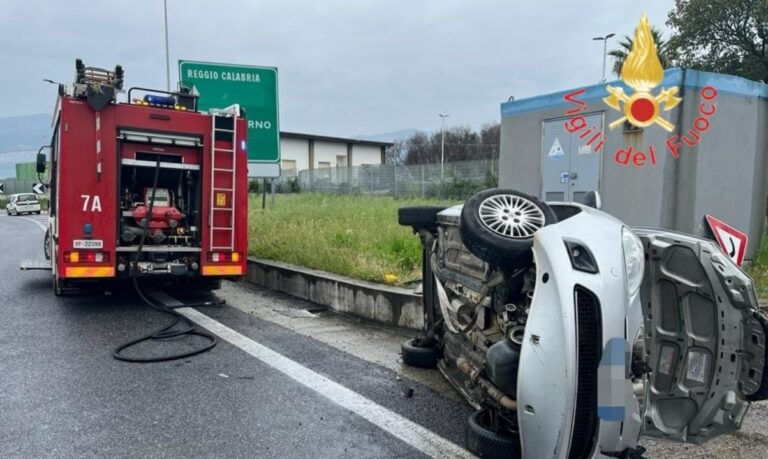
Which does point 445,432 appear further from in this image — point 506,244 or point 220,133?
point 220,133

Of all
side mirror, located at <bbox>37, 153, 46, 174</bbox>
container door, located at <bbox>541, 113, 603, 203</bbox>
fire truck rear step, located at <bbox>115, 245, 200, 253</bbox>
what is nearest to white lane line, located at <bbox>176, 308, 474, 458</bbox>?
fire truck rear step, located at <bbox>115, 245, 200, 253</bbox>

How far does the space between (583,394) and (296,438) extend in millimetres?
1824

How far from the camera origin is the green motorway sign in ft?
38.2

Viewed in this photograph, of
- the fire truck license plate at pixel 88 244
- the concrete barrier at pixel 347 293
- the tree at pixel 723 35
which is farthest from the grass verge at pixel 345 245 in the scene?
the tree at pixel 723 35

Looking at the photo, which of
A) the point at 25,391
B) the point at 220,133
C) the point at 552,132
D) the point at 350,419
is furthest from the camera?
the point at 552,132

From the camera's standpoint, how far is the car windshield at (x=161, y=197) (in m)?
7.79

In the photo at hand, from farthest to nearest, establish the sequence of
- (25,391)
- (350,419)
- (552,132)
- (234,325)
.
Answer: (552,132) → (234,325) → (25,391) → (350,419)

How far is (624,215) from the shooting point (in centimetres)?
827

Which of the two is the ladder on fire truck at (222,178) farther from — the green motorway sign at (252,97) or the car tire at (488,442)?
the car tire at (488,442)

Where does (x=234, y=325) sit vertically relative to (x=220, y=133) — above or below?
below

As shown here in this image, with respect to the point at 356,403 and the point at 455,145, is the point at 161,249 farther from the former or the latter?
the point at 455,145

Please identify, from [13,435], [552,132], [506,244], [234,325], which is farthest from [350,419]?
[552,132]

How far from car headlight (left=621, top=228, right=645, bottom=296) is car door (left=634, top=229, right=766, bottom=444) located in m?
0.32

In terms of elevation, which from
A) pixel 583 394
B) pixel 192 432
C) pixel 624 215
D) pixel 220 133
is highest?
pixel 220 133
